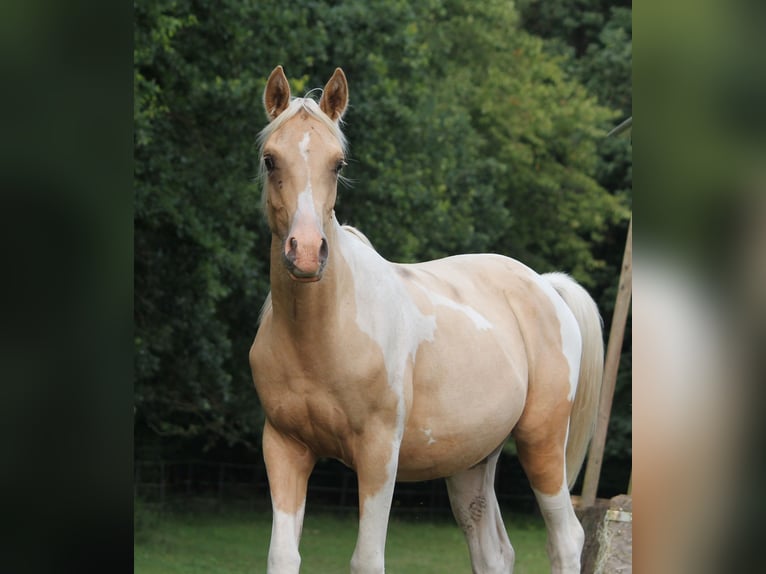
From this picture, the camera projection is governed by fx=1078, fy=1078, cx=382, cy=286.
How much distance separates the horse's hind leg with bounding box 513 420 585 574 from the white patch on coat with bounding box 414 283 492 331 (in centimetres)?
65

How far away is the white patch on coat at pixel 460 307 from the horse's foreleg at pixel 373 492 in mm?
871

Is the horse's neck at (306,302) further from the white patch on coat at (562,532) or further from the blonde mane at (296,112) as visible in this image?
the white patch on coat at (562,532)

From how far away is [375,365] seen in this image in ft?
13.9

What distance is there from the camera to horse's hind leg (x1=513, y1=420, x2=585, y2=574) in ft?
17.7

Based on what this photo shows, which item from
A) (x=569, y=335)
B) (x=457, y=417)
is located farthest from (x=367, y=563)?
(x=569, y=335)

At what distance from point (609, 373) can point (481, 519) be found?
203cm

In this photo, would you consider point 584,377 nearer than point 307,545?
Yes

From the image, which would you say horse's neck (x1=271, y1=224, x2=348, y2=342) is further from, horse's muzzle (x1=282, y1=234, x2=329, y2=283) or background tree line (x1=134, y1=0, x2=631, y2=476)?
background tree line (x1=134, y1=0, x2=631, y2=476)

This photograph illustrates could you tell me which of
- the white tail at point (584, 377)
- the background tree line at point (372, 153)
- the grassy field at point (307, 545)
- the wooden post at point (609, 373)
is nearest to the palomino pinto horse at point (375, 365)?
the white tail at point (584, 377)

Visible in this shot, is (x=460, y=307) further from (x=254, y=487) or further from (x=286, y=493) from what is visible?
Answer: (x=254, y=487)

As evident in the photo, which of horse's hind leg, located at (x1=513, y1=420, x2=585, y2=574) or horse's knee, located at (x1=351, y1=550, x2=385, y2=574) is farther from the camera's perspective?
horse's hind leg, located at (x1=513, y1=420, x2=585, y2=574)

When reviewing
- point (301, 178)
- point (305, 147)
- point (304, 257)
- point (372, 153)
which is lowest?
point (304, 257)

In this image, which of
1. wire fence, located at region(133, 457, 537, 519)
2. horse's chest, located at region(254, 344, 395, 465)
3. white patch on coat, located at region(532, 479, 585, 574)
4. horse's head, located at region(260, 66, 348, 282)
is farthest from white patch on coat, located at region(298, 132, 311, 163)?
wire fence, located at region(133, 457, 537, 519)

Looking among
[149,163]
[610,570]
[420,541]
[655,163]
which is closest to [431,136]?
[149,163]
